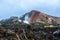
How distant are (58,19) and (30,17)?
206 centimetres

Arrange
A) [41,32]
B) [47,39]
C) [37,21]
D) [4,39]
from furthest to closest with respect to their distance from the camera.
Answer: [37,21] → [41,32] → [47,39] → [4,39]

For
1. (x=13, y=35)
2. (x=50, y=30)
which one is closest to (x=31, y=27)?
(x=50, y=30)

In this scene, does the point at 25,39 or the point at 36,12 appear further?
the point at 36,12

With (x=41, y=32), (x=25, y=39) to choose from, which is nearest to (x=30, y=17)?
(x=41, y=32)

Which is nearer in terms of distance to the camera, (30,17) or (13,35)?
(13,35)

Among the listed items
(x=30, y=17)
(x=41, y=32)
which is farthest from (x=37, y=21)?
(x=41, y=32)

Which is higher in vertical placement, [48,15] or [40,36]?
[48,15]

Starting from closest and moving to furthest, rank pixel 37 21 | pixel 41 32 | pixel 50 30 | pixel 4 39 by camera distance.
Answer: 1. pixel 4 39
2. pixel 41 32
3. pixel 50 30
4. pixel 37 21

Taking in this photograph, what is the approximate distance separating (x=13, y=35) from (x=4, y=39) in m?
0.54

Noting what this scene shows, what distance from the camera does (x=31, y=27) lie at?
54.9 ft

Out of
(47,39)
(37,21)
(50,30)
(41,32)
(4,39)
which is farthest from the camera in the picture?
(37,21)

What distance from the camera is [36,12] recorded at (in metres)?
20.0

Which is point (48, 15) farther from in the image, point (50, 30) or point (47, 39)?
point (47, 39)

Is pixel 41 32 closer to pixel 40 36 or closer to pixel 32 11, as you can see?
pixel 40 36
